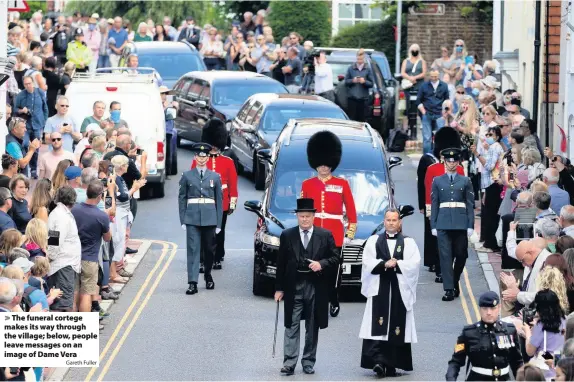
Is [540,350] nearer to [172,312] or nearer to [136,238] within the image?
[172,312]

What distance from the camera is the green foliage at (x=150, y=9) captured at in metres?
52.8

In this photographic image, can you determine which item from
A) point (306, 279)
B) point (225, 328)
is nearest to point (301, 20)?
point (225, 328)

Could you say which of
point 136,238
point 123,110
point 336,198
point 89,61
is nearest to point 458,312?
point 336,198

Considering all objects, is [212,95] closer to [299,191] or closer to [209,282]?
[299,191]

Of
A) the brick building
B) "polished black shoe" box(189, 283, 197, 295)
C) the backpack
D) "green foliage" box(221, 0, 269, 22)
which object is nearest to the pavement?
"polished black shoe" box(189, 283, 197, 295)

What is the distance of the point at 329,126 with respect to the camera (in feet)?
73.2

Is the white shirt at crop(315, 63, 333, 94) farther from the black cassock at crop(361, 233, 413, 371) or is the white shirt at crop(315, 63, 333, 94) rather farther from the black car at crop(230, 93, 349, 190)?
the black cassock at crop(361, 233, 413, 371)

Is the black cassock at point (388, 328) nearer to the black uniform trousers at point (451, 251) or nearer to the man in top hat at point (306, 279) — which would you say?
the man in top hat at point (306, 279)

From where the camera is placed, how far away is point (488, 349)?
1262cm

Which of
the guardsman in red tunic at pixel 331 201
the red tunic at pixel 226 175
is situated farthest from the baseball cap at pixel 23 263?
the red tunic at pixel 226 175

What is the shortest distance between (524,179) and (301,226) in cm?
569

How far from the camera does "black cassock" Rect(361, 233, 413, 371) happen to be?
51.4ft

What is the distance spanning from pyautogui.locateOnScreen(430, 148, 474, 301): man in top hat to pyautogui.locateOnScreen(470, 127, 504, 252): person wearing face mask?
9.14 feet

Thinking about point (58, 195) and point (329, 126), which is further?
point (329, 126)
